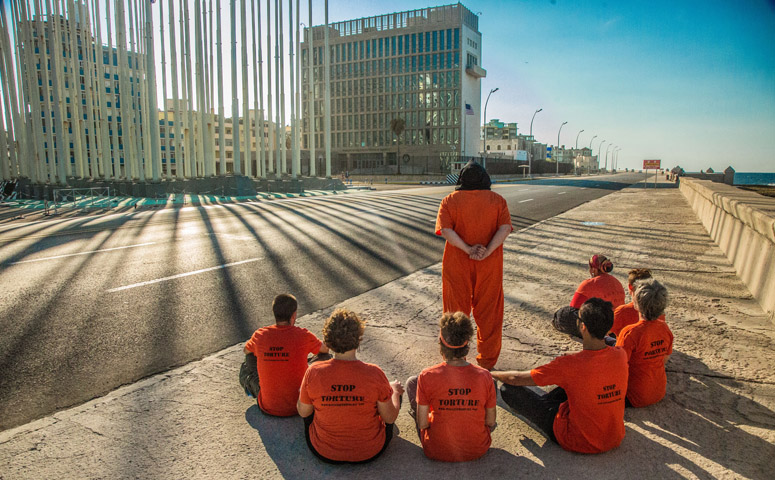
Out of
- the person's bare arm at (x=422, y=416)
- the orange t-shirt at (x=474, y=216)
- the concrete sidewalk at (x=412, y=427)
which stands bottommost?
the concrete sidewalk at (x=412, y=427)

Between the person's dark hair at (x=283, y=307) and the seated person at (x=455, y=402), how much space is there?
1.05 m

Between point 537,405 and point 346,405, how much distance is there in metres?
1.31

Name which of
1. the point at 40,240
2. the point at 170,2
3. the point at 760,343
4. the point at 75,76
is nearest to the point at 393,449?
the point at 760,343

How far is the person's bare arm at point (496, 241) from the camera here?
3906 millimetres

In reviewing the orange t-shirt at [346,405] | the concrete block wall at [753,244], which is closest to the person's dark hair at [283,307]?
the orange t-shirt at [346,405]

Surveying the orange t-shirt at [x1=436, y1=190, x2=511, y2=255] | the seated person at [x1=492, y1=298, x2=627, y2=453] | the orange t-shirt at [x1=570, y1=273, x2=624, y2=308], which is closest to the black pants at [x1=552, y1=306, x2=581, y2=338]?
the orange t-shirt at [x1=570, y1=273, x2=624, y2=308]

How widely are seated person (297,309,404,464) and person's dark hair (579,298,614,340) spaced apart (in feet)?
4.08

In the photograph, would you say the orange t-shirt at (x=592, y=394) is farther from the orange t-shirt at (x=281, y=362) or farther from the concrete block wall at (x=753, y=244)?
the concrete block wall at (x=753, y=244)

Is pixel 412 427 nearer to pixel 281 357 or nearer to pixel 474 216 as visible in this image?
pixel 281 357

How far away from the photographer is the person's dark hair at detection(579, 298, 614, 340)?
2.78 meters

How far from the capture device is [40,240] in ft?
37.3

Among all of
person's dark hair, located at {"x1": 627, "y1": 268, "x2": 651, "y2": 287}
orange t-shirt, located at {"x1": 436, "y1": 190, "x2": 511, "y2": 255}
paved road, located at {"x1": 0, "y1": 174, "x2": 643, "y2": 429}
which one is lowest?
paved road, located at {"x1": 0, "y1": 174, "x2": 643, "y2": 429}

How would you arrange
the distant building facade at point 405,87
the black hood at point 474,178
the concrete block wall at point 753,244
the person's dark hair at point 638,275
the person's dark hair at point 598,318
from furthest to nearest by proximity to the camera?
the distant building facade at point 405,87
the concrete block wall at point 753,244
the person's dark hair at point 638,275
the black hood at point 474,178
the person's dark hair at point 598,318

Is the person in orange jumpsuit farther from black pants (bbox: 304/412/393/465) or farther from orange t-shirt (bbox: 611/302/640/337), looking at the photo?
black pants (bbox: 304/412/393/465)
